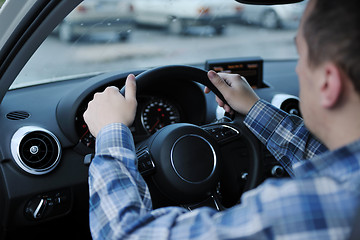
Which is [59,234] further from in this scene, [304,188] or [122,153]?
[304,188]

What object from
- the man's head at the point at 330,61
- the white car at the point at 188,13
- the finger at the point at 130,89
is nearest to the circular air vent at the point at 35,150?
the finger at the point at 130,89

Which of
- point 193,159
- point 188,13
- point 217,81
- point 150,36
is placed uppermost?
point 188,13

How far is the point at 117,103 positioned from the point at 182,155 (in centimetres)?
41

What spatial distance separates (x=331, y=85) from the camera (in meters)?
0.90

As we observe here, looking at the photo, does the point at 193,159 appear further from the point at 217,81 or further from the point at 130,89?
the point at 130,89

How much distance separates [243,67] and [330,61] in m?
1.62

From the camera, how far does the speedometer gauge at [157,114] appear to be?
7.21 feet

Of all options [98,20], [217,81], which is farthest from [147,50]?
[217,81]

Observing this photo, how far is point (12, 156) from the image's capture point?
1.77 metres

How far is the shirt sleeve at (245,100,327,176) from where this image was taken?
60.1 inches

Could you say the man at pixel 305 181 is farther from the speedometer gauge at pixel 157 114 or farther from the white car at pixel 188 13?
the white car at pixel 188 13

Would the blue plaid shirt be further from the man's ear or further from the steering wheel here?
the steering wheel

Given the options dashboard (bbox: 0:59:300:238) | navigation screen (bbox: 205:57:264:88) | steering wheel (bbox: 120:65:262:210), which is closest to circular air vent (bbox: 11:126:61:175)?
dashboard (bbox: 0:59:300:238)

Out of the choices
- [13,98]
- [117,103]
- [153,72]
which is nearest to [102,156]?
[117,103]
